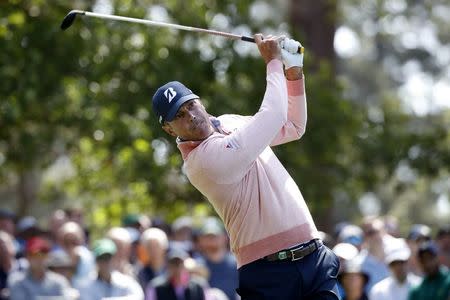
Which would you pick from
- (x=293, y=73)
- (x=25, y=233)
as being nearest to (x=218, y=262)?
(x=25, y=233)

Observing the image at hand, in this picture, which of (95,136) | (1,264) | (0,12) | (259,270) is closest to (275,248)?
(259,270)

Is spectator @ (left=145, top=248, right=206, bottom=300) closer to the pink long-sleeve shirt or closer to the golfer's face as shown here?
the pink long-sleeve shirt

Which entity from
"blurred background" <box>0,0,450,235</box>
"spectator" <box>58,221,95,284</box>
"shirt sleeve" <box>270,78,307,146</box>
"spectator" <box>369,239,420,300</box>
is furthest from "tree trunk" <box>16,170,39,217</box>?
"shirt sleeve" <box>270,78,307,146</box>

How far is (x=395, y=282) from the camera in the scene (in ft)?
42.0

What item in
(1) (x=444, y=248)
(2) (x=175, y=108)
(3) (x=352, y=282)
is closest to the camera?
(2) (x=175, y=108)

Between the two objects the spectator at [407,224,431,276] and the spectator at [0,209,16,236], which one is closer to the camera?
the spectator at [407,224,431,276]

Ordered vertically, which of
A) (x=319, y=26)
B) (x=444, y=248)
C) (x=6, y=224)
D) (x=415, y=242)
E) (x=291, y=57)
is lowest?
(x=444, y=248)

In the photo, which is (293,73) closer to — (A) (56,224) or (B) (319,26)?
(A) (56,224)

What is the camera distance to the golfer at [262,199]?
23.2 ft

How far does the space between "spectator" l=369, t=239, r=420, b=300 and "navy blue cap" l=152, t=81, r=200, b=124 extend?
5861 mm

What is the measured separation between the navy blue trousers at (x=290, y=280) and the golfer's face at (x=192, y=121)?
0.80 meters

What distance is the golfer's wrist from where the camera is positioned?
7.34 m

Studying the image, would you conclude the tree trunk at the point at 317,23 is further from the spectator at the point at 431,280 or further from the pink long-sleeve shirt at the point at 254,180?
the pink long-sleeve shirt at the point at 254,180

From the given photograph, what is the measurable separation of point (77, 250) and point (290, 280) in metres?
6.92
